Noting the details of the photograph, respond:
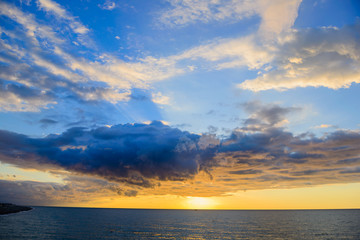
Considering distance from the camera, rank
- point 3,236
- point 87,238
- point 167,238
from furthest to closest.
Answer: point 167,238, point 87,238, point 3,236

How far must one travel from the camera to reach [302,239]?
371 feet

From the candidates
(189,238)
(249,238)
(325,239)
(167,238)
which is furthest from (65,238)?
(325,239)

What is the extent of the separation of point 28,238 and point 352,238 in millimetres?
142544

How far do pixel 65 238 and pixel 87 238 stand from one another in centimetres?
861

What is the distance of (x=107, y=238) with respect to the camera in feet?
348

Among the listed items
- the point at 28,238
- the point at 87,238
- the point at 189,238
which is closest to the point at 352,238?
the point at 189,238

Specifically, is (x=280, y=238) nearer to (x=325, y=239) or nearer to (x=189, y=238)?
(x=325, y=239)

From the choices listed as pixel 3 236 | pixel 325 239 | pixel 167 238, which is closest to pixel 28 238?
pixel 3 236

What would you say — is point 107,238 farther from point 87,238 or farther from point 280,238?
point 280,238

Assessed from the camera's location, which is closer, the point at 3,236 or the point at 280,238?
the point at 3,236

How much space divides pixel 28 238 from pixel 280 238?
108757 mm

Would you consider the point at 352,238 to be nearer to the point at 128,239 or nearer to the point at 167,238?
the point at 167,238

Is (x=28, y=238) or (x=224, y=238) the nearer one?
(x=28, y=238)

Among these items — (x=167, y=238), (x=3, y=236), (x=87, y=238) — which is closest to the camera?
(x=3, y=236)
